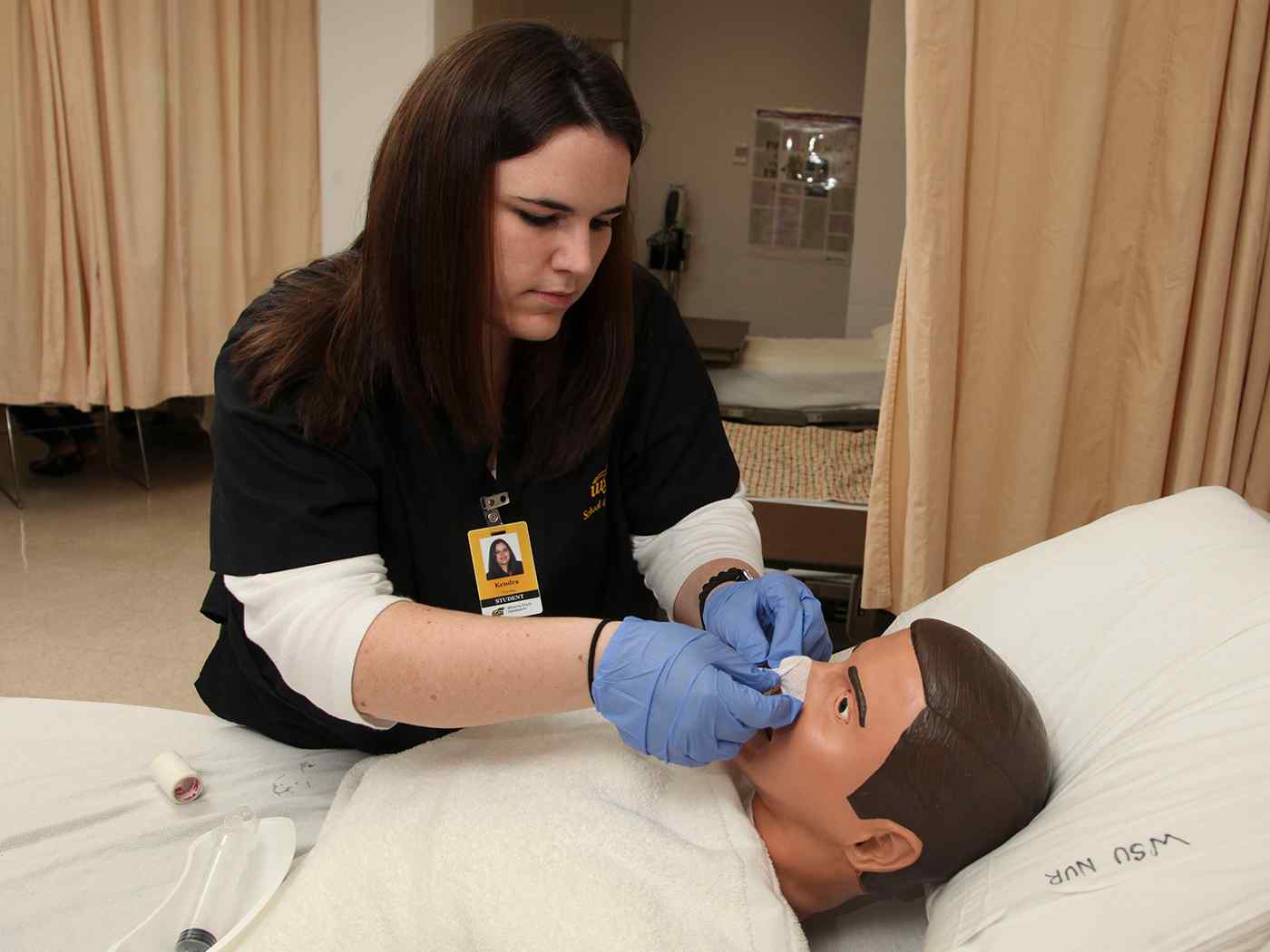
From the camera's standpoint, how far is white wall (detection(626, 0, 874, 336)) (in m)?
5.79

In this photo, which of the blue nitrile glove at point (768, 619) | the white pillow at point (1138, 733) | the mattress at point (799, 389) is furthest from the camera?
the mattress at point (799, 389)

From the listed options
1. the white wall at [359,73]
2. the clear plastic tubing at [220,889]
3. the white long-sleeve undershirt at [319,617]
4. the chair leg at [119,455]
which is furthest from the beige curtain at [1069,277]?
the chair leg at [119,455]

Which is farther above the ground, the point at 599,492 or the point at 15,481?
the point at 599,492

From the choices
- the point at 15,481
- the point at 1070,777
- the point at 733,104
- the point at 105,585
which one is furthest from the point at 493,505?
the point at 733,104

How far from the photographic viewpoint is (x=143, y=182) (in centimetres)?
362

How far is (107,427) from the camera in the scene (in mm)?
4203

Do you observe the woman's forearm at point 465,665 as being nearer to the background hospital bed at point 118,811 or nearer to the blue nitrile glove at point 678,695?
the blue nitrile glove at point 678,695

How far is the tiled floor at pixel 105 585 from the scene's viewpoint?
8.77ft

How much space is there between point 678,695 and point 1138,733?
0.46 metres

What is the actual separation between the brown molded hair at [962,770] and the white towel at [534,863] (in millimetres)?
164

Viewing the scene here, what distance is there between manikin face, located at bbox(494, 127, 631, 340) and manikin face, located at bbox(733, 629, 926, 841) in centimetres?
55

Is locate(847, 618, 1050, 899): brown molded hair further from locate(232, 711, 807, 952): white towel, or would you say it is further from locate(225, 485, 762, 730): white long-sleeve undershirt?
locate(225, 485, 762, 730): white long-sleeve undershirt

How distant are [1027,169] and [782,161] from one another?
14.3ft

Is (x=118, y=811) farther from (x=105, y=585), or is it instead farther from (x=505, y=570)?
(x=105, y=585)
